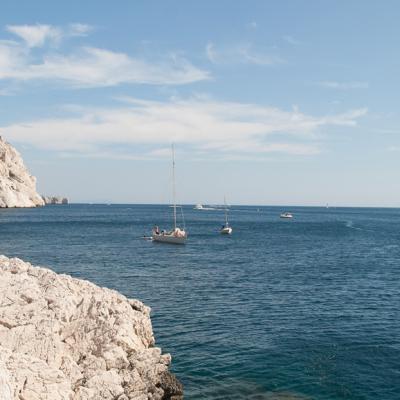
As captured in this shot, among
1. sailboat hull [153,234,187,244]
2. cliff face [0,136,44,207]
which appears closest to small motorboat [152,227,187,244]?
sailboat hull [153,234,187,244]

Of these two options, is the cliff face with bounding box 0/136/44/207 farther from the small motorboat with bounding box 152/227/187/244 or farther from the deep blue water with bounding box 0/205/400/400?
the small motorboat with bounding box 152/227/187/244

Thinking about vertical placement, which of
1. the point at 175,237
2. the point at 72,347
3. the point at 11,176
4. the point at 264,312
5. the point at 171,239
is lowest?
the point at 264,312

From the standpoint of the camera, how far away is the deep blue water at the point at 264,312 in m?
24.2

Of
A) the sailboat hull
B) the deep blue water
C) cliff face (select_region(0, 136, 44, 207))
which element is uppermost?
cliff face (select_region(0, 136, 44, 207))

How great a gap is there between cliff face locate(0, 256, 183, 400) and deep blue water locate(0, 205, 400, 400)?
2.79 metres

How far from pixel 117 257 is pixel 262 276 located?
22.9 meters

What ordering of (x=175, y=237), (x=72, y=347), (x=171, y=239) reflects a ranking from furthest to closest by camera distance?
(x=171, y=239), (x=175, y=237), (x=72, y=347)

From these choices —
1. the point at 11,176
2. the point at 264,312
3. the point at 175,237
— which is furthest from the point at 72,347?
the point at 11,176

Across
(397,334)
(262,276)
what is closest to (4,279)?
(397,334)

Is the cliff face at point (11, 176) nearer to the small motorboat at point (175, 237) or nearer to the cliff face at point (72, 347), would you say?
the small motorboat at point (175, 237)

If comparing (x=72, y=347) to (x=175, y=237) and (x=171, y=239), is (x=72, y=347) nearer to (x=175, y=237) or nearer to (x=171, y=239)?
(x=175, y=237)

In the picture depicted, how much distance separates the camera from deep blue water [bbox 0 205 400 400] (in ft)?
79.4

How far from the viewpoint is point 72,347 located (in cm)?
2220

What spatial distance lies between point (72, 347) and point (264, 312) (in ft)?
60.7
